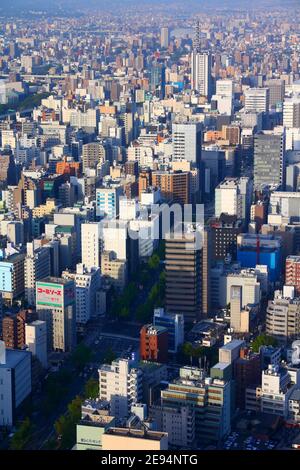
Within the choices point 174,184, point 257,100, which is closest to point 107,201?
point 174,184

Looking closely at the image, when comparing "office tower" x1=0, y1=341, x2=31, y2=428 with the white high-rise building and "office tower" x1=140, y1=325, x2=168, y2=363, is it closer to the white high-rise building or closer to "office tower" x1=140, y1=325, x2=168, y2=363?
"office tower" x1=140, y1=325, x2=168, y2=363

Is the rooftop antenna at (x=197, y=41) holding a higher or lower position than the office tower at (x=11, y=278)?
higher

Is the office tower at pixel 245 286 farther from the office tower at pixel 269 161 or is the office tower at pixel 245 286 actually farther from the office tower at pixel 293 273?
the office tower at pixel 269 161

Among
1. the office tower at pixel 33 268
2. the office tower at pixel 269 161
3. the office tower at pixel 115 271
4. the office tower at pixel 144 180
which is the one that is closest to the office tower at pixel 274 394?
the office tower at pixel 33 268

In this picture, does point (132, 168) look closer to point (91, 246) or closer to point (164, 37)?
point (91, 246)

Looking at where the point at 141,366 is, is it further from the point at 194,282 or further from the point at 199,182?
the point at 199,182

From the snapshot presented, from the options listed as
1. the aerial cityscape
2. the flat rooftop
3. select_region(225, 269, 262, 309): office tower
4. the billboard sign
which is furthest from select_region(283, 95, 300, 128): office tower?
the flat rooftop
